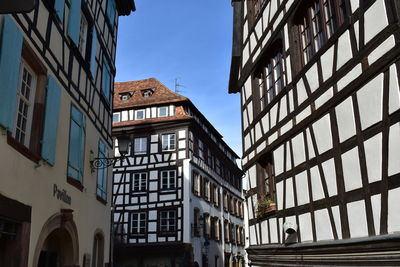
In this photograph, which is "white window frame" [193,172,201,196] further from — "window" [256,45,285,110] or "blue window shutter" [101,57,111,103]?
"window" [256,45,285,110]

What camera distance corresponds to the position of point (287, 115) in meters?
8.27

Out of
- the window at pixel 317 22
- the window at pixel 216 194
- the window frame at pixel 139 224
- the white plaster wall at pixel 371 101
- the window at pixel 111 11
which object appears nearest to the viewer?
the white plaster wall at pixel 371 101

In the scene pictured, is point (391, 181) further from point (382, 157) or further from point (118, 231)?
point (118, 231)

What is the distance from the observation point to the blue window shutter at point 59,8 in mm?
7998

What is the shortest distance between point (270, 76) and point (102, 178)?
5101 millimetres

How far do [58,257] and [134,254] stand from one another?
1673cm

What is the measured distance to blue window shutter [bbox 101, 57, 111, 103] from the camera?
12.1m

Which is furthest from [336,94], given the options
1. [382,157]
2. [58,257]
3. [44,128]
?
[58,257]

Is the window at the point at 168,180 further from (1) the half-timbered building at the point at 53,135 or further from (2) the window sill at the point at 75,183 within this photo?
(2) the window sill at the point at 75,183

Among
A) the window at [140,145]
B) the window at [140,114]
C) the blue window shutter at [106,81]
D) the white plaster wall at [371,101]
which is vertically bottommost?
the white plaster wall at [371,101]

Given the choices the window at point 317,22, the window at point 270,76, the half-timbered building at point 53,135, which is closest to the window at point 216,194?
the half-timbered building at point 53,135

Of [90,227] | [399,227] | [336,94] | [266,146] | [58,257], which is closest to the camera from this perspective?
[399,227]

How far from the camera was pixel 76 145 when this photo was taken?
899cm

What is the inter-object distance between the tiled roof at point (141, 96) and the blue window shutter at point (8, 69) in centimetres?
2128
